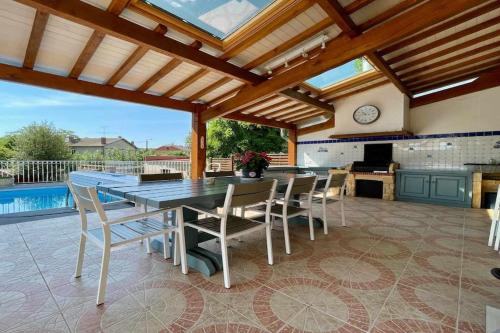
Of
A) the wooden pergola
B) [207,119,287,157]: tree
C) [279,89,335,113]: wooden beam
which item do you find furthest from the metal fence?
[207,119,287,157]: tree

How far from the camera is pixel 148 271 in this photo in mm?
1936

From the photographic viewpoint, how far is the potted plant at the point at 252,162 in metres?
2.76

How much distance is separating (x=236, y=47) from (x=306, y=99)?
270cm

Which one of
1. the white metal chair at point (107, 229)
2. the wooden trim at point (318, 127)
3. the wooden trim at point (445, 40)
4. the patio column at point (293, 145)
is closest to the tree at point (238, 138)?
the patio column at point (293, 145)

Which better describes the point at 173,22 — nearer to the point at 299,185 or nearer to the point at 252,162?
the point at 252,162

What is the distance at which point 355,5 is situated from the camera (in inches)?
109

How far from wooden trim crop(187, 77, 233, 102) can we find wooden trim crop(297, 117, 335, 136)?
3794 mm

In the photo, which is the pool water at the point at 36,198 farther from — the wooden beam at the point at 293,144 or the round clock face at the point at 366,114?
the round clock face at the point at 366,114

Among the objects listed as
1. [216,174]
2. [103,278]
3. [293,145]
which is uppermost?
[293,145]

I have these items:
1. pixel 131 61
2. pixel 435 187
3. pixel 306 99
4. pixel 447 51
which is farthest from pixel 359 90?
pixel 131 61

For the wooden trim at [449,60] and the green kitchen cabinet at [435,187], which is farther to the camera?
the green kitchen cabinet at [435,187]

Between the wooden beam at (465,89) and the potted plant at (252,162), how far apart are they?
5.00m

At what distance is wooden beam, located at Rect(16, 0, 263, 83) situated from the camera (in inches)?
84.1

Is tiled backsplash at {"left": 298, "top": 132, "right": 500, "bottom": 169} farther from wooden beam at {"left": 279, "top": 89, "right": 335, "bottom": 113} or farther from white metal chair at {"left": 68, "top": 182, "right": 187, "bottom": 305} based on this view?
white metal chair at {"left": 68, "top": 182, "right": 187, "bottom": 305}
